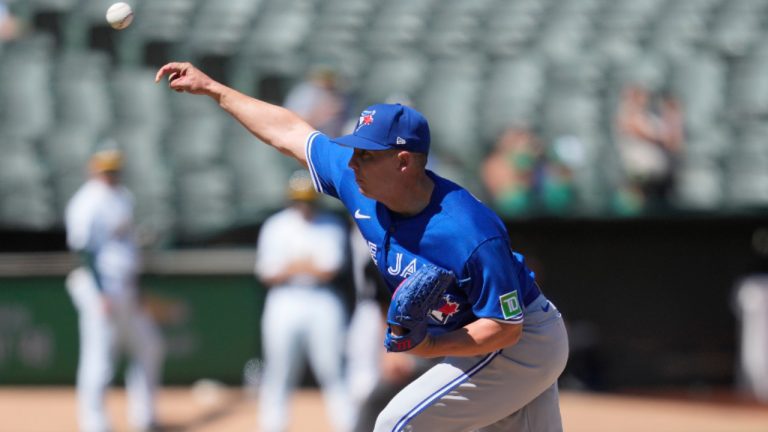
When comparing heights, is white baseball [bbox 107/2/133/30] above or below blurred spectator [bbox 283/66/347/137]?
above

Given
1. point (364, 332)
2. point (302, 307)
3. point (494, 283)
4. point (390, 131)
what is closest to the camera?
point (494, 283)

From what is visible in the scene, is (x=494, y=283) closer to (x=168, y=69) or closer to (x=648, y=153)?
(x=168, y=69)

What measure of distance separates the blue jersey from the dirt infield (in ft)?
17.4

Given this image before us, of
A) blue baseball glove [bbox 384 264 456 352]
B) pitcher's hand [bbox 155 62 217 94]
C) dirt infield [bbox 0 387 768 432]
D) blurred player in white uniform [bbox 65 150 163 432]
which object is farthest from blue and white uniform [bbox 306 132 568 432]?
blurred player in white uniform [bbox 65 150 163 432]

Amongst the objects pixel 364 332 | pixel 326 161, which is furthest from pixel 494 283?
pixel 364 332

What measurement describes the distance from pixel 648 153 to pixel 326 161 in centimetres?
732

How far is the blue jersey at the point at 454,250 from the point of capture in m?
3.94

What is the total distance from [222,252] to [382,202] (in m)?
6.76

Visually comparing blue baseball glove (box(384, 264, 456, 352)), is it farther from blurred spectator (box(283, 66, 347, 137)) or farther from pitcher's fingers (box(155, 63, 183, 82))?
blurred spectator (box(283, 66, 347, 137))

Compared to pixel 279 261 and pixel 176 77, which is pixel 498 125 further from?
pixel 176 77

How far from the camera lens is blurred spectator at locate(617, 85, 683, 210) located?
11281 mm

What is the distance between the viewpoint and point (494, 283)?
3.91 metres

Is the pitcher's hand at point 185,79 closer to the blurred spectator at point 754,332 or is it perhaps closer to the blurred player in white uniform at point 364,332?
the blurred player in white uniform at point 364,332

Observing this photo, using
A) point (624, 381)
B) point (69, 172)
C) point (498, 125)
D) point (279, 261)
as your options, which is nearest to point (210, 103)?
point (69, 172)
